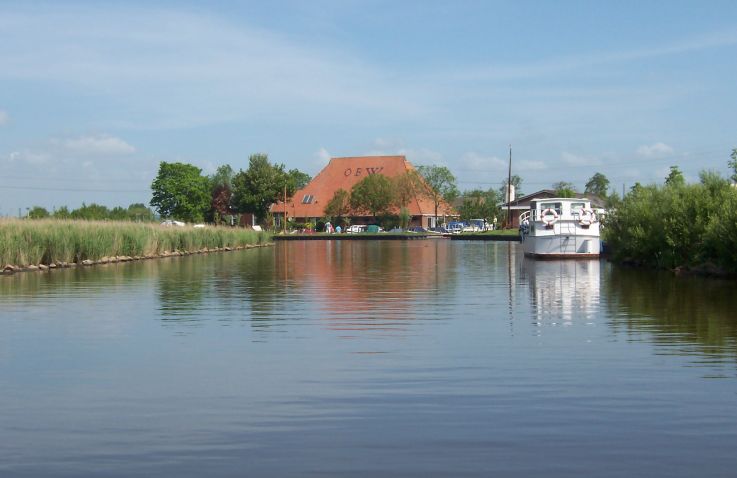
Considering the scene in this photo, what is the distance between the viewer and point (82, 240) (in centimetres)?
3647

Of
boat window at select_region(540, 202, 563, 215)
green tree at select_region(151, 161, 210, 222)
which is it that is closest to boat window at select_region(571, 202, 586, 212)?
boat window at select_region(540, 202, 563, 215)

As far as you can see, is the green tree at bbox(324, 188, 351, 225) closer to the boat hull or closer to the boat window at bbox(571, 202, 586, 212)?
the boat window at bbox(571, 202, 586, 212)

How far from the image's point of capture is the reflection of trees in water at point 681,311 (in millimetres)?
13008

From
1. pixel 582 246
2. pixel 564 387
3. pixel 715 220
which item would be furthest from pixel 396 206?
pixel 564 387

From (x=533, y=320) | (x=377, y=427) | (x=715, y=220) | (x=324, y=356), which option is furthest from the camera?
(x=715, y=220)

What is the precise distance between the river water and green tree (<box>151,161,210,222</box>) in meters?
100

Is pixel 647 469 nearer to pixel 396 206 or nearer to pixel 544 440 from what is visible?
pixel 544 440

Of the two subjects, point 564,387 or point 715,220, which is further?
point 715,220

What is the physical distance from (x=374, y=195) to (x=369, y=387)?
9291 cm

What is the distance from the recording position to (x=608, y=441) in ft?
24.1

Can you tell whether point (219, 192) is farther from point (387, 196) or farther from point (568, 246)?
point (568, 246)

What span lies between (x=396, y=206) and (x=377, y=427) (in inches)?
3846

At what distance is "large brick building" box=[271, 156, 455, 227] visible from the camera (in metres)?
109

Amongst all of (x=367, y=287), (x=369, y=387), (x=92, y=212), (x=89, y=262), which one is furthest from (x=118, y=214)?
(x=369, y=387)
